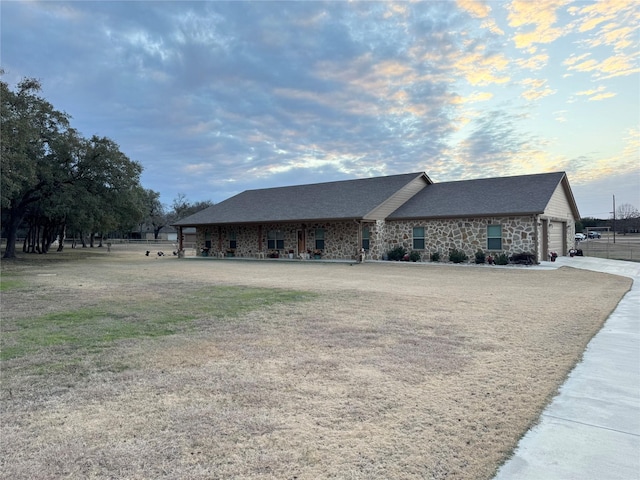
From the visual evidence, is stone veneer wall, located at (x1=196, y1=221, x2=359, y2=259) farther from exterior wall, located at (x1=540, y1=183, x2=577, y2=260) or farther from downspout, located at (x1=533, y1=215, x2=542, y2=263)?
exterior wall, located at (x1=540, y1=183, x2=577, y2=260)

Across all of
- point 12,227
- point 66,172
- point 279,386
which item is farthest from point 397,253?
point 12,227

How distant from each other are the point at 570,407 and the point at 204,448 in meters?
3.21

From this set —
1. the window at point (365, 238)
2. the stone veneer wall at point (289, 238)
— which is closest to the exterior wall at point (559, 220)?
the window at point (365, 238)

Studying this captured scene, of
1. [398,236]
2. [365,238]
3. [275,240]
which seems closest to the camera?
[398,236]

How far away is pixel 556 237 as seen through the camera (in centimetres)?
2366

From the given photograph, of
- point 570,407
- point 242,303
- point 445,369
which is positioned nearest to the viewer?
point 570,407

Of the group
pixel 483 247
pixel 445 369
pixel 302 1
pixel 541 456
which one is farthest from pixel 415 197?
pixel 541 456

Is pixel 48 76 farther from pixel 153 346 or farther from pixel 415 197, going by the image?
pixel 153 346

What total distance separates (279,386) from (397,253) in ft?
64.7

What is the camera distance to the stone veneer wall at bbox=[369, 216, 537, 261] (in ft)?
64.5

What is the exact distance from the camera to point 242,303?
9.06 m

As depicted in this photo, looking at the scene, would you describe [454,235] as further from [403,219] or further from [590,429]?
[590,429]

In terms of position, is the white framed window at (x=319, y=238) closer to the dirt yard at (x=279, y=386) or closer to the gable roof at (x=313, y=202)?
the gable roof at (x=313, y=202)

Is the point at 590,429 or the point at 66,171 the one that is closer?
the point at 590,429
